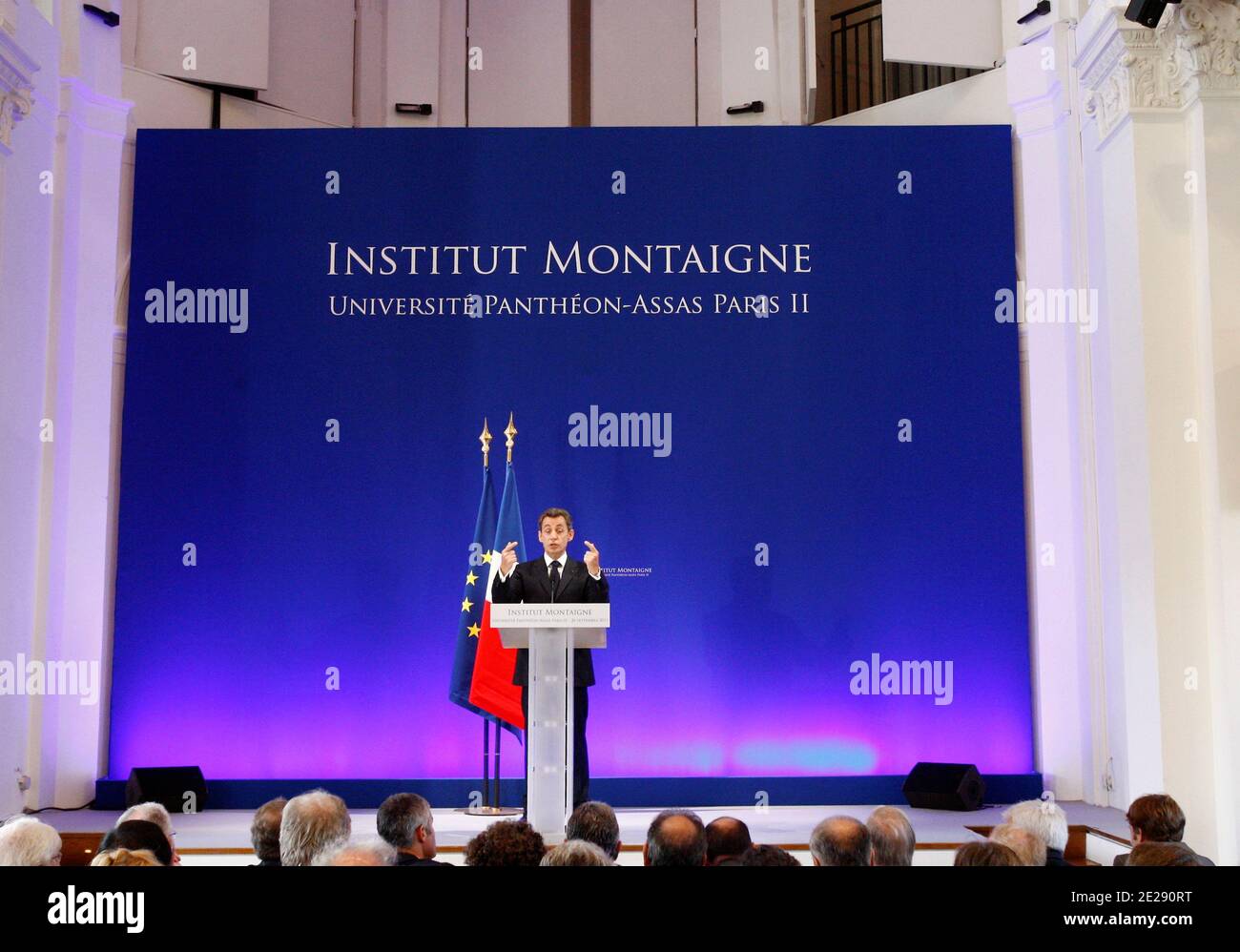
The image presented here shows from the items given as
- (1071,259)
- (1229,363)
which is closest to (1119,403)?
(1229,363)

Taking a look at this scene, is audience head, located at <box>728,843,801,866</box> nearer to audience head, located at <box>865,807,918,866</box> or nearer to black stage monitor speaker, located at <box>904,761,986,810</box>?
audience head, located at <box>865,807,918,866</box>

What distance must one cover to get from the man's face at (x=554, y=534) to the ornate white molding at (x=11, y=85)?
339 cm

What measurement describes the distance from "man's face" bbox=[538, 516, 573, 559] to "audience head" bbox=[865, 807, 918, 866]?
8.75 feet

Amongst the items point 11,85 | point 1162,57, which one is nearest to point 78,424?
point 11,85

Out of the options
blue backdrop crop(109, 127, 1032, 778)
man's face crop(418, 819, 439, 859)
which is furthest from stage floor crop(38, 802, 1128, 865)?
man's face crop(418, 819, 439, 859)

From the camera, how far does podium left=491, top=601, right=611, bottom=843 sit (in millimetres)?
4469

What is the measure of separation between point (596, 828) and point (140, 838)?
3.33 feet

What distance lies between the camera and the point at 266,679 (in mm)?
7062

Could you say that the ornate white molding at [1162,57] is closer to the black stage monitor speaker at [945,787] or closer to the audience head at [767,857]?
the black stage monitor speaker at [945,787]

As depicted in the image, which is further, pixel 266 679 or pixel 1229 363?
pixel 266 679

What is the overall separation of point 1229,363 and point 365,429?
445 cm

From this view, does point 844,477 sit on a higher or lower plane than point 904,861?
higher
